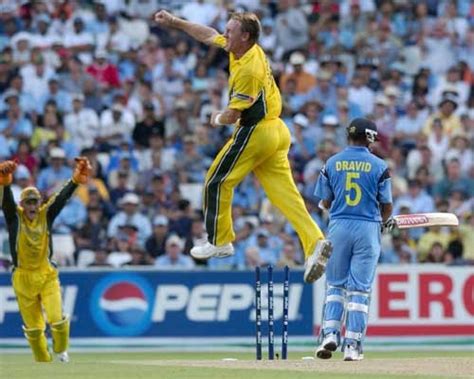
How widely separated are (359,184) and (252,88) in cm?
141

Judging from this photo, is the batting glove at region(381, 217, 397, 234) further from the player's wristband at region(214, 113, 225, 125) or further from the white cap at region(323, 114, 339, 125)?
the white cap at region(323, 114, 339, 125)

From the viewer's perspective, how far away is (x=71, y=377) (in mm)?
13016

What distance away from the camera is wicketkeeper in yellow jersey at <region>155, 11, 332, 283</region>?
13664 mm

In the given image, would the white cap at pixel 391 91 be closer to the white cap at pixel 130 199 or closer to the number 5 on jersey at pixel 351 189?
the white cap at pixel 130 199

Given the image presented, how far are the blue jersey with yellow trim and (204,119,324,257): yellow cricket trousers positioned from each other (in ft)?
1.30

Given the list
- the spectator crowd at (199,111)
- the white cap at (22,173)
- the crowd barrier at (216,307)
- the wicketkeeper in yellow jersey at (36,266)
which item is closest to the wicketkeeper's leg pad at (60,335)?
the wicketkeeper in yellow jersey at (36,266)

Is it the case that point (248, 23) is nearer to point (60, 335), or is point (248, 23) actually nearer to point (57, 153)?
point (60, 335)

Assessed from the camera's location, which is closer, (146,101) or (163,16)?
(163,16)

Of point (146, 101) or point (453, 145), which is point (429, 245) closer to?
point (453, 145)

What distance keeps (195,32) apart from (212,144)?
9.88 metres

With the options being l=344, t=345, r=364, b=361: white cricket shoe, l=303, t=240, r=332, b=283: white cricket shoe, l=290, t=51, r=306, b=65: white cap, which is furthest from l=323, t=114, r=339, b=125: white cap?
l=303, t=240, r=332, b=283: white cricket shoe

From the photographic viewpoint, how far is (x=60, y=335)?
56.5ft

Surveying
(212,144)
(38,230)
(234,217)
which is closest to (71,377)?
(38,230)

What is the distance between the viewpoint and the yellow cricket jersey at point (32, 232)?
1741cm
